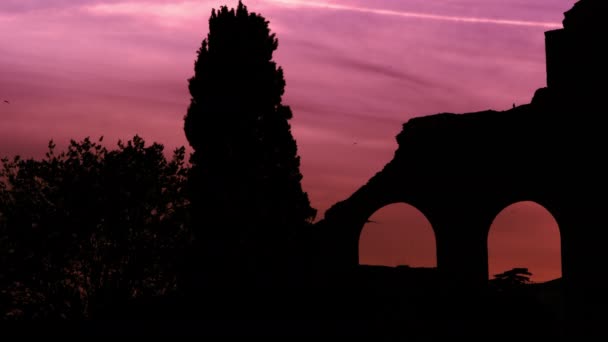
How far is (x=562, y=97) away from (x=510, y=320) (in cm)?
1223

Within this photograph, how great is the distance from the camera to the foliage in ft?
91.6

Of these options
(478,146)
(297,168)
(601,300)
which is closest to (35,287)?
(297,168)

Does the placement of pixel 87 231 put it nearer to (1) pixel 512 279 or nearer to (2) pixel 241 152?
(2) pixel 241 152

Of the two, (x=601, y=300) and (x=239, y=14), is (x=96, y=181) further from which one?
(x=601, y=300)

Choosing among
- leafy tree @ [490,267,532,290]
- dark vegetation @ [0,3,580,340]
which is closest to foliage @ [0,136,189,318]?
dark vegetation @ [0,3,580,340]

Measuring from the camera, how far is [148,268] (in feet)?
92.5

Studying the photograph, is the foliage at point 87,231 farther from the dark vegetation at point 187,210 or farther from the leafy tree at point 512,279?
the leafy tree at point 512,279

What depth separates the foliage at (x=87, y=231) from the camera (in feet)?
91.6

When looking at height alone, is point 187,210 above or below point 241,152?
below

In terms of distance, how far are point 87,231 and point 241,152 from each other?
14.8 ft

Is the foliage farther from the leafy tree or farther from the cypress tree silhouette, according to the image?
the leafy tree

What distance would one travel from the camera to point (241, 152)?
28047mm

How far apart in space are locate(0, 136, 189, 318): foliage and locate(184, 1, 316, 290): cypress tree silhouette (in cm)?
123

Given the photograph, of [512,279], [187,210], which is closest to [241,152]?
[187,210]
